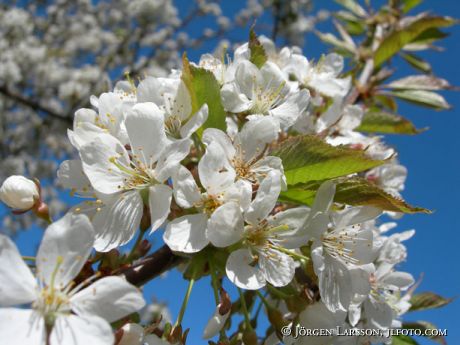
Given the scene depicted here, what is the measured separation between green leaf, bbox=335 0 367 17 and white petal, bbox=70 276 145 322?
243 centimetres

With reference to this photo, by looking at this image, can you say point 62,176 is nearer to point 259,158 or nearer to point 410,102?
point 259,158

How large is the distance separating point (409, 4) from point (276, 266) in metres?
2.13

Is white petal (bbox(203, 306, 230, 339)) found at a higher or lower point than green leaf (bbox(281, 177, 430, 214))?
lower

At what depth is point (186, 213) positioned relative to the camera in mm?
1053

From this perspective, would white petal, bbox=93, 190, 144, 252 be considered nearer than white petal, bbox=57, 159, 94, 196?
Yes

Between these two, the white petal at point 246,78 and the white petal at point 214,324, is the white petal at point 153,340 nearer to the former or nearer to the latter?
the white petal at point 214,324

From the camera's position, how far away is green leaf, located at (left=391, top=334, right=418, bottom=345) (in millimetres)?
1646

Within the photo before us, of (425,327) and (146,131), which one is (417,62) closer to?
(425,327)

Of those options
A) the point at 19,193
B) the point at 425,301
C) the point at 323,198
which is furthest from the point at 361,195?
the point at 425,301

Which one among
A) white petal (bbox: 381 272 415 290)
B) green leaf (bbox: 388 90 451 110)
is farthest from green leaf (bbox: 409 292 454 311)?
green leaf (bbox: 388 90 451 110)

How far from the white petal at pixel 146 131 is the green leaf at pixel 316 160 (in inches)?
10.6

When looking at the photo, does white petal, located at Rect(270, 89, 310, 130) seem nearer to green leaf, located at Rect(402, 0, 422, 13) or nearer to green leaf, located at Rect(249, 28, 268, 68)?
green leaf, located at Rect(249, 28, 268, 68)

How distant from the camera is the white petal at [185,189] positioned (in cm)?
100

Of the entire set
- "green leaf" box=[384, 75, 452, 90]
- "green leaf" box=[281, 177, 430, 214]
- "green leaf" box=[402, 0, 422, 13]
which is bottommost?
"green leaf" box=[281, 177, 430, 214]
